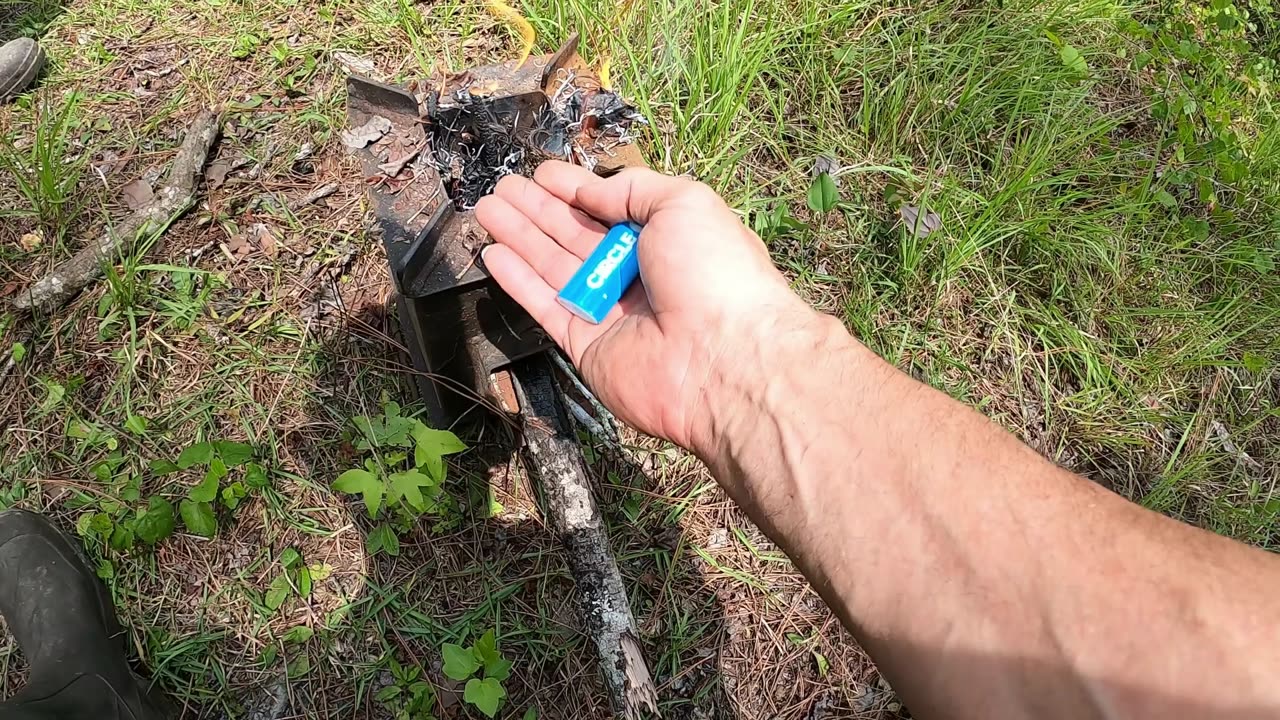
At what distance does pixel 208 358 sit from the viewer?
219 cm

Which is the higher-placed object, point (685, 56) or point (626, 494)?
point (685, 56)

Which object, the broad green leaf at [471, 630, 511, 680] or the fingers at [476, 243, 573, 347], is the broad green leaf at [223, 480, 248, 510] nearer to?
the broad green leaf at [471, 630, 511, 680]

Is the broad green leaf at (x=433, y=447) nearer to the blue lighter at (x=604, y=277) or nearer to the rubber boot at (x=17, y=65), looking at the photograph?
the blue lighter at (x=604, y=277)

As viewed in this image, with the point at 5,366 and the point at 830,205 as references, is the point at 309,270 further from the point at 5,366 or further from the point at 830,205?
the point at 830,205

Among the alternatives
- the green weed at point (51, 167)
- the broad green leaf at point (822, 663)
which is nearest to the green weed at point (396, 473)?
the broad green leaf at point (822, 663)

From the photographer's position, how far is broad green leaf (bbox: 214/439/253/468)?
1.93m

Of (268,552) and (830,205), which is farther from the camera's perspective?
(830,205)

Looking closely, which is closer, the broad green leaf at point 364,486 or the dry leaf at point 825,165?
the broad green leaf at point 364,486

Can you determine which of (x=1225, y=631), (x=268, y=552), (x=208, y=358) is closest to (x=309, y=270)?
(x=208, y=358)

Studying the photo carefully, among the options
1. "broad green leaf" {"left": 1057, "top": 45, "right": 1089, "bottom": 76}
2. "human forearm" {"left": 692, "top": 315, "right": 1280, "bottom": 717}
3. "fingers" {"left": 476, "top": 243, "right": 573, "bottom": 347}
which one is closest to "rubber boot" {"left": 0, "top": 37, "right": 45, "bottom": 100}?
"fingers" {"left": 476, "top": 243, "right": 573, "bottom": 347}

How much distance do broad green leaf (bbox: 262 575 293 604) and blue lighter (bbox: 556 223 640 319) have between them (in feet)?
3.65

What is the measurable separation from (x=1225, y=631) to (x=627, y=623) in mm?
1229

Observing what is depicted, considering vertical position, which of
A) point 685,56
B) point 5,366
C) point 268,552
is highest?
point 685,56

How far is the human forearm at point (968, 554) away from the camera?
1125 millimetres
